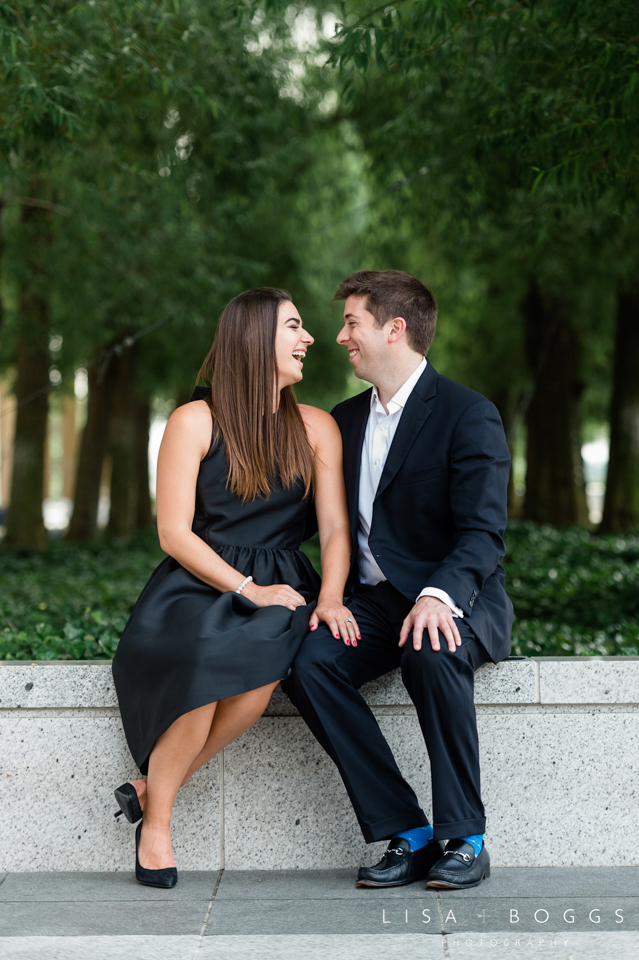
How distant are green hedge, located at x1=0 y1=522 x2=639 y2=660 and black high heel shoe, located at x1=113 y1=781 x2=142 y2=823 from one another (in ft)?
3.01

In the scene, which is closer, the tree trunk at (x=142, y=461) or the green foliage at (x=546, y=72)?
the green foliage at (x=546, y=72)

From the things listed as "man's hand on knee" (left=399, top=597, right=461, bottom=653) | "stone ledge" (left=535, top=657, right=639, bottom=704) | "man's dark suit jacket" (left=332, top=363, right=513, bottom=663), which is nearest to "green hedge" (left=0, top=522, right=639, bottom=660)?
"stone ledge" (left=535, top=657, right=639, bottom=704)

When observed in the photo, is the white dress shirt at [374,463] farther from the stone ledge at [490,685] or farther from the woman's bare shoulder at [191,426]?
the woman's bare shoulder at [191,426]

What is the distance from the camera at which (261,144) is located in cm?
977

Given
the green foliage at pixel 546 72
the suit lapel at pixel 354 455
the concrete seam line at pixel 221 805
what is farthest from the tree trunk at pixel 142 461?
the concrete seam line at pixel 221 805

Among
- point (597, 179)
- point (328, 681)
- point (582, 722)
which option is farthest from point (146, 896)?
point (597, 179)

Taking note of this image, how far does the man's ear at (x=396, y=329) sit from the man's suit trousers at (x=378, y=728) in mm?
1125

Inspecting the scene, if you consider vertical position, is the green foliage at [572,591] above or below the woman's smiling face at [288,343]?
below

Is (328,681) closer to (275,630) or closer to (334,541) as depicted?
(275,630)

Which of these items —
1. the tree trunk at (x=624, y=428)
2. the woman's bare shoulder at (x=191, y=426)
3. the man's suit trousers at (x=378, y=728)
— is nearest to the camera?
the man's suit trousers at (x=378, y=728)

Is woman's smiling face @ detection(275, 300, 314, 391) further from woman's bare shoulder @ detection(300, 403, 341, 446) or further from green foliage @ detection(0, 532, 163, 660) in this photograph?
green foliage @ detection(0, 532, 163, 660)

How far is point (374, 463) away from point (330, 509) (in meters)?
0.26

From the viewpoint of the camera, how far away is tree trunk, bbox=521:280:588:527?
1390cm

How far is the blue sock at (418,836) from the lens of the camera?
3260 millimetres
